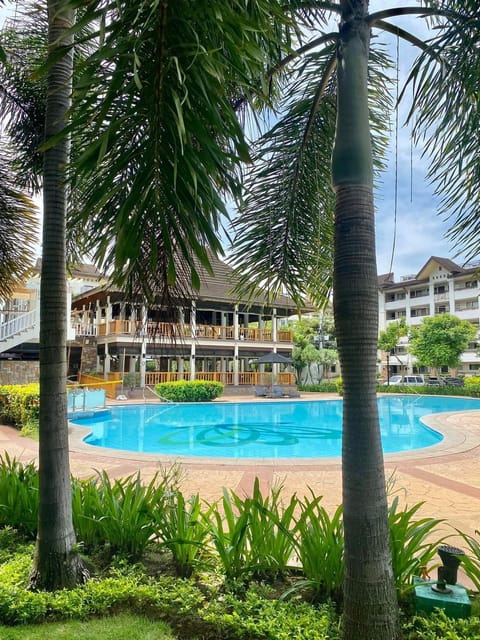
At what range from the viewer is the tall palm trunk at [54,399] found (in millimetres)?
3426

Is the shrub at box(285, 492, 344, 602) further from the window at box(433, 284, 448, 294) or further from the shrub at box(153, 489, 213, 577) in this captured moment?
the window at box(433, 284, 448, 294)

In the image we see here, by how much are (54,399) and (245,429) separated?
1377cm

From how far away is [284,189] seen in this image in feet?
15.5

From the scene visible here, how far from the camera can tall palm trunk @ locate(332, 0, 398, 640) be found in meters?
2.48

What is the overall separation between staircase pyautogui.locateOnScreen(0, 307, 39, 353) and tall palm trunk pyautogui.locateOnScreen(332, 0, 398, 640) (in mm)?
19279

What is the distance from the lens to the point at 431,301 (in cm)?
5156

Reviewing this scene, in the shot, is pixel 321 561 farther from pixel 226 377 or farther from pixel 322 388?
pixel 322 388

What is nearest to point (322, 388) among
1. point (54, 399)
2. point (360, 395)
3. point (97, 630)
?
point (54, 399)

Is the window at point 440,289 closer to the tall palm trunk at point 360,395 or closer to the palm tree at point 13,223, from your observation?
the palm tree at point 13,223

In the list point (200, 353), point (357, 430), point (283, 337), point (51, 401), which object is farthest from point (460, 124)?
point (283, 337)

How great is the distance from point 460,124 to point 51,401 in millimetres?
3893

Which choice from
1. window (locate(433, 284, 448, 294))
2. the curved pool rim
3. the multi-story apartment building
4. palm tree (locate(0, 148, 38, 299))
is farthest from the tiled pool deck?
window (locate(433, 284, 448, 294))

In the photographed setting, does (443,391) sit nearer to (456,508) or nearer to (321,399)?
(321,399)

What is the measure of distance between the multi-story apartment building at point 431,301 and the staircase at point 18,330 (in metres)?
34.6
